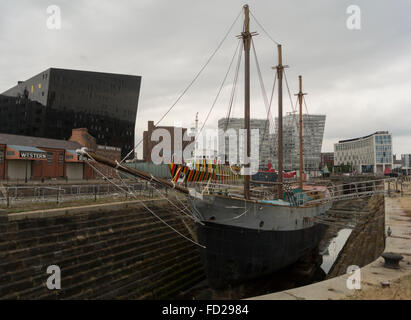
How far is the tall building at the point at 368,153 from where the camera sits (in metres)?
127

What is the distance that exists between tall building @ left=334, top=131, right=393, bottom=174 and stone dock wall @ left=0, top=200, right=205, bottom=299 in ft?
407

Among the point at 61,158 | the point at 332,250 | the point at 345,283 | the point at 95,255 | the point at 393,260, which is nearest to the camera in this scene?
the point at 345,283

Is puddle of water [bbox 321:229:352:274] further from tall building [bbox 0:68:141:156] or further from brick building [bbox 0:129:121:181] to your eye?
tall building [bbox 0:68:141:156]

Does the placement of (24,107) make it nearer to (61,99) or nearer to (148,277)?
(61,99)

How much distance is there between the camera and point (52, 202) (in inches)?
604

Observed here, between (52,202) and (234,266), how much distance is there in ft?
38.0

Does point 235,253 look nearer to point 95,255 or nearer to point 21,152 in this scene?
point 95,255

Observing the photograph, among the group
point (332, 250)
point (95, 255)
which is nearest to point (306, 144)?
point (332, 250)

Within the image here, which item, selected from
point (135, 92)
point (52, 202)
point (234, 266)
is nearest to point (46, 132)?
point (135, 92)

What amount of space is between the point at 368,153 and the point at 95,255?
518 feet

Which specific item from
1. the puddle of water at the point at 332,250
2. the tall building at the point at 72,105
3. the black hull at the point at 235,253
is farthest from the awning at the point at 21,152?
the puddle of water at the point at 332,250

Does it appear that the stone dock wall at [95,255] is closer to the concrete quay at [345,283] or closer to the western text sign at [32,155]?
the concrete quay at [345,283]

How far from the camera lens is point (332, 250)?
22.8m

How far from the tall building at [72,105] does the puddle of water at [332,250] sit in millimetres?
52474
